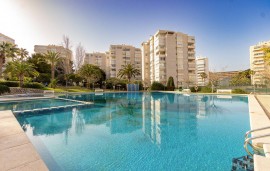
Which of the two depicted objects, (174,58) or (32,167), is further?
(174,58)

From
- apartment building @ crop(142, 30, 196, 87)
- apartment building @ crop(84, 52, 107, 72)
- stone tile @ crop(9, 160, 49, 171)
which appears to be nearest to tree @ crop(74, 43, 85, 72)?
apartment building @ crop(84, 52, 107, 72)

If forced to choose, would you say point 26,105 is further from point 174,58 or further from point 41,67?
point 174,58

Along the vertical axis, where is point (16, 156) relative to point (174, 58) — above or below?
below

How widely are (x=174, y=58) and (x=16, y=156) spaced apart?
46.7 metres

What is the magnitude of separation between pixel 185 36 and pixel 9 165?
2074 inches

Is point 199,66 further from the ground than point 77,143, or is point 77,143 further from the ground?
point 199,66

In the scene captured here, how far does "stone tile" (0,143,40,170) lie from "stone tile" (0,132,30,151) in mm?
301

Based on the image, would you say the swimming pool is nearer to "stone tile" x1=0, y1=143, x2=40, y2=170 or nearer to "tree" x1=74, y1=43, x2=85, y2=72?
"stone tile" x1=0, y1=143, x2=40, y2=170

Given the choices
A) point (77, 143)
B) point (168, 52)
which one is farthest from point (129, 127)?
point (168, 52)

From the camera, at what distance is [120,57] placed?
58.5 m

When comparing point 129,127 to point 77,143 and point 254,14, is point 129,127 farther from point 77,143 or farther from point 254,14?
point 254,14

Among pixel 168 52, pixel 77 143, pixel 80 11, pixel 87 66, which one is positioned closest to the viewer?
pixel 77 143

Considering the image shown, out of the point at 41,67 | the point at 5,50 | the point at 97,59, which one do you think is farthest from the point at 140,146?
the point at 97,59

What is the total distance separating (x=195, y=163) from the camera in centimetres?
407
